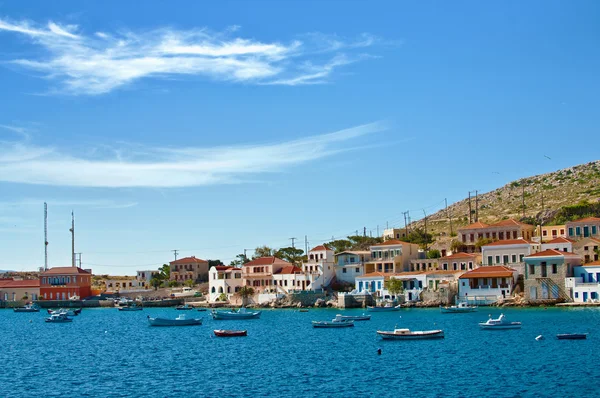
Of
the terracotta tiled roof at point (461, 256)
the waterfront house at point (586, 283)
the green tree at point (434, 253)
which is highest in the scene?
the green tree at point (434, 253)

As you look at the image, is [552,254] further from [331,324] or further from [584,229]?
[331,324]

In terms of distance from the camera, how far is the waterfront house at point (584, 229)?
109000 millimetres

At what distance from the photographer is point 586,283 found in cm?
9112

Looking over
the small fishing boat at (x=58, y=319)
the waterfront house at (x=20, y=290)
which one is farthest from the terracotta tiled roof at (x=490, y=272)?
the waterfront house at (x=20, y=290)

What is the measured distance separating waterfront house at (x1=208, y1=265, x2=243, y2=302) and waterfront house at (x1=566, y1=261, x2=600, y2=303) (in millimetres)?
58923

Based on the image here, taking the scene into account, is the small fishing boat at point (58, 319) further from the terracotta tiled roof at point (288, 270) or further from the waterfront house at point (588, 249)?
the waterfront house at point (588, 249)

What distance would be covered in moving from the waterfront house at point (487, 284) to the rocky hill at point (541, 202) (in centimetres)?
3707

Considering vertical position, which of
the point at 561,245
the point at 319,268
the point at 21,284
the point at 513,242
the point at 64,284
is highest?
the point at 513,242

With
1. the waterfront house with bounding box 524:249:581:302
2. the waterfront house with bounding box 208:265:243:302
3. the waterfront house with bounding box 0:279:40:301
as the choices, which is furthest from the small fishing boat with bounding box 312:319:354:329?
the waterfront house with bounding box 0:279:40:301

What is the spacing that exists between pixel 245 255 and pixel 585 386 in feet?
395

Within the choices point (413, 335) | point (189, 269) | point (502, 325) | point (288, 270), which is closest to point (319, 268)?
point (288, 270)

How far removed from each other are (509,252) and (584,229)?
14.0 meters

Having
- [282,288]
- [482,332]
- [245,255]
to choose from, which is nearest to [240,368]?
[482,332]

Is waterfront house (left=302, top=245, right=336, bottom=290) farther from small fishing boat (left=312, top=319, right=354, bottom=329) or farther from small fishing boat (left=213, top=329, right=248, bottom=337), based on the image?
small fishing boat (left=213, top=329, right=248, bottom=337)
